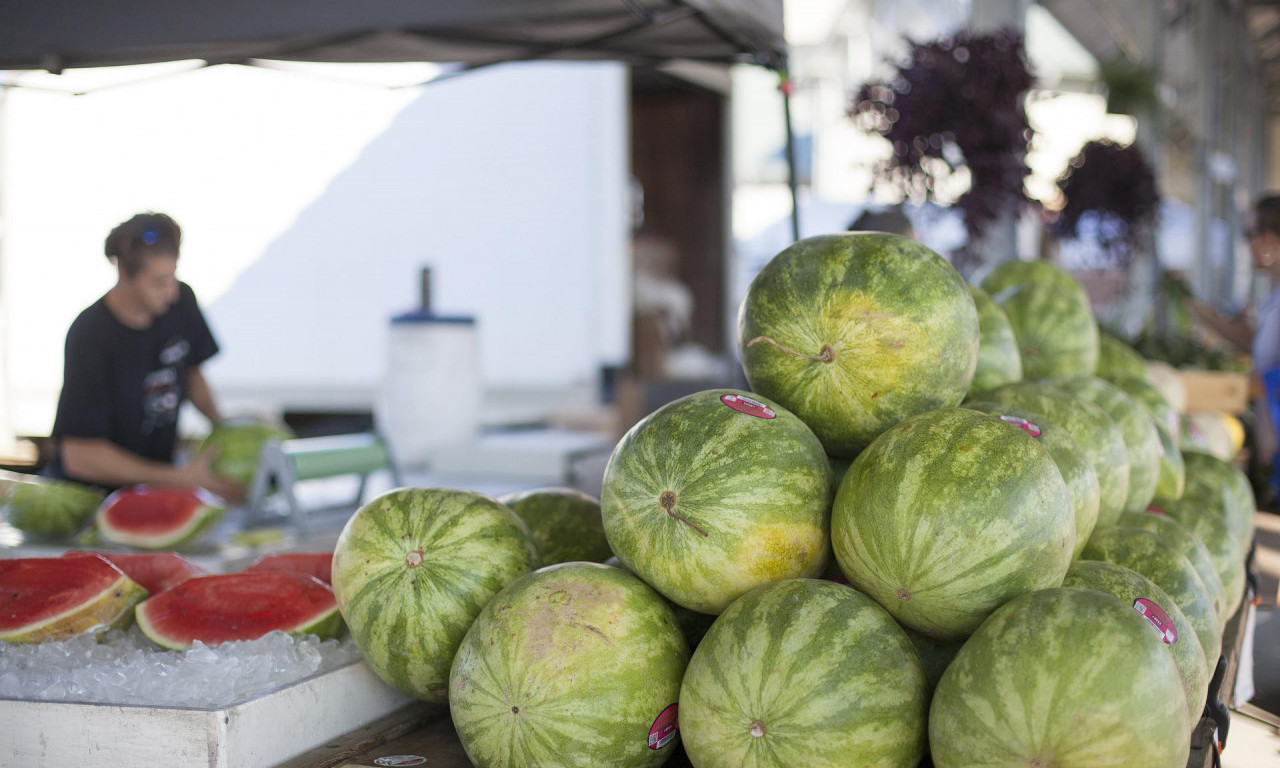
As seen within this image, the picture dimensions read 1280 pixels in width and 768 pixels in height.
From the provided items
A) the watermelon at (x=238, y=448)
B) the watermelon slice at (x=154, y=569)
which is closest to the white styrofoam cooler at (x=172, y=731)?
the watermelon slice at (x=154, y=569)

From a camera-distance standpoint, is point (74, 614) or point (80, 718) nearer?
point (80, 718)

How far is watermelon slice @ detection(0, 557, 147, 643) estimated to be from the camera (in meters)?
1.50

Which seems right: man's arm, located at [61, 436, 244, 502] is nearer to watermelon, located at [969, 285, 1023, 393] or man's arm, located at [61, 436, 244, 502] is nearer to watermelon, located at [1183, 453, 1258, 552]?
watermelon, located at [969, 285, 1023, 393]

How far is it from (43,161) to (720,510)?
8388 mm

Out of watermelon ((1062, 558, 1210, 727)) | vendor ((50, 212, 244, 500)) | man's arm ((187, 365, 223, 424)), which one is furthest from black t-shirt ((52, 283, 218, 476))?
watermelon ((1062, 558, 1210, 727))

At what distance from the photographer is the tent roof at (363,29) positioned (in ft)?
6.94

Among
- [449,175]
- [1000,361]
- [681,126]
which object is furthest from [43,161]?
[1000,361]

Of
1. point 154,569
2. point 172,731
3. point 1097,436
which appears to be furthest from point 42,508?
point 1097,436

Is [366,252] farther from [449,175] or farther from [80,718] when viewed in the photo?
[80,718]

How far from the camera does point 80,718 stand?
1.26m

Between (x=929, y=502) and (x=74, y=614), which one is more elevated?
(x=929, y=502)

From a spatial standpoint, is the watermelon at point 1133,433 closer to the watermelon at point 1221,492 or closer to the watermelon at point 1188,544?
the watermelon at point 1188,544

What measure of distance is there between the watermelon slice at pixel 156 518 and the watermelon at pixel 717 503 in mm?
2054

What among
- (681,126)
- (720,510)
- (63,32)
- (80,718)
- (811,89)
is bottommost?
(80,718)
